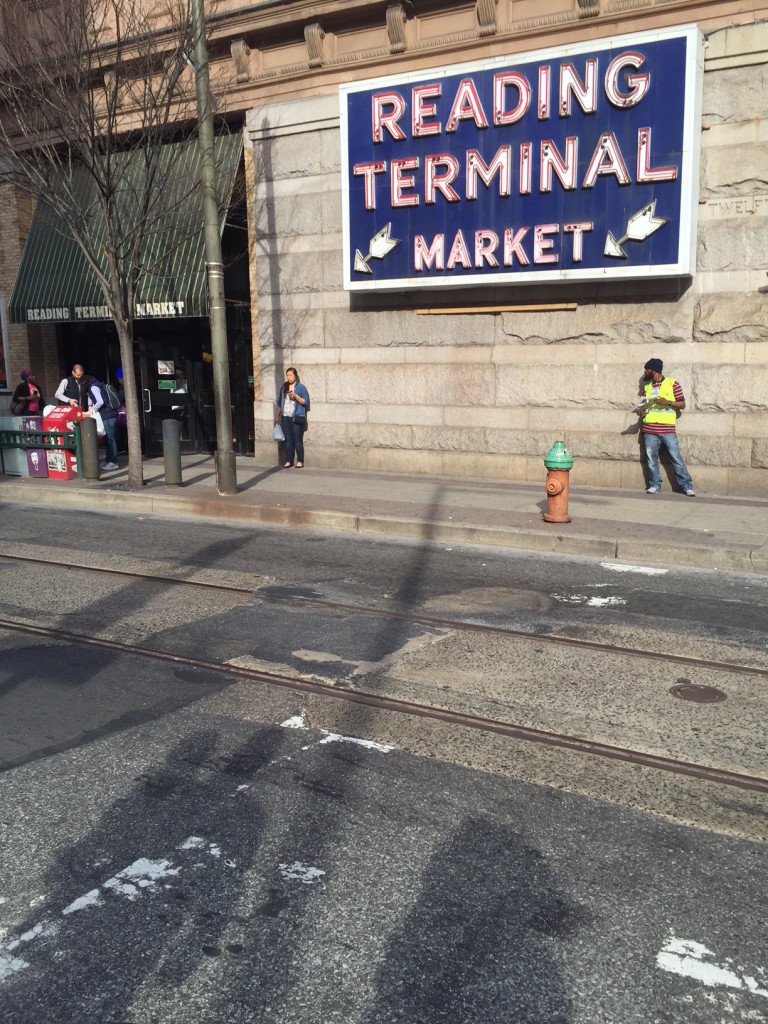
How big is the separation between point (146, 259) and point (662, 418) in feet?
31.5

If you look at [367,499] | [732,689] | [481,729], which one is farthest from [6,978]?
[367,499]

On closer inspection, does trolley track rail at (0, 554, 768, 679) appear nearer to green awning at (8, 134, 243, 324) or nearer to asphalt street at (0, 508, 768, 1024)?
asphalt street at (0, 508, 768, 1024)

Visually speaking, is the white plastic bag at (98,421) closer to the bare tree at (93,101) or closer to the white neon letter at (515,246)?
the bare tree at (93,101)

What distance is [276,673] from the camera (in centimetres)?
565

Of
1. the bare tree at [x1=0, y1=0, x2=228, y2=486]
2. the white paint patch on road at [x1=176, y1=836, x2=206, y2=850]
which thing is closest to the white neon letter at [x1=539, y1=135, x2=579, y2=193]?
the bare tree at [x1=0, y1=0, x2=228, y2=486]

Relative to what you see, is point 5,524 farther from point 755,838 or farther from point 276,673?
point 755,838

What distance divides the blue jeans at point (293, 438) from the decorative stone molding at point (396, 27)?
5.86m

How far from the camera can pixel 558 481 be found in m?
9.78

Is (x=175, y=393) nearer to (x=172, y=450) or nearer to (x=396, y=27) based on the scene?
(x=172, y=450)

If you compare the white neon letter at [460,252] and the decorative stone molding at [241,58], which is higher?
the decorative stone molding at [241,58]

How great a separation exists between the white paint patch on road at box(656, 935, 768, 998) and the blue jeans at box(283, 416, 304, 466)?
476 inches

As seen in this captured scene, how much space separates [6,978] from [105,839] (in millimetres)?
832

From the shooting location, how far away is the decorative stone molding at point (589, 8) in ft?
39.4

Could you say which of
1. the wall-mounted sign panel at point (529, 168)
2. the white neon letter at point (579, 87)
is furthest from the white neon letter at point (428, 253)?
the white neon letter at point (579, 87)
